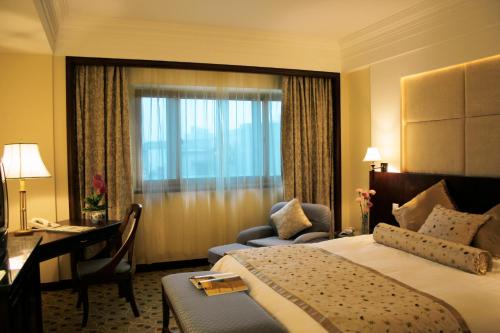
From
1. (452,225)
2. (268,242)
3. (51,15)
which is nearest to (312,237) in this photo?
(268,242)

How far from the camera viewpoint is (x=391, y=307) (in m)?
1.97

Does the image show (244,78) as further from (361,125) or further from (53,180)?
(53,180)

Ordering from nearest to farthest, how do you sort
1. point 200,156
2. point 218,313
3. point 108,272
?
point 218,313
point 108,272
point 200,156

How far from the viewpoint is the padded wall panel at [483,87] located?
3232 mm

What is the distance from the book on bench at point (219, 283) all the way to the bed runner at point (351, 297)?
154 mm

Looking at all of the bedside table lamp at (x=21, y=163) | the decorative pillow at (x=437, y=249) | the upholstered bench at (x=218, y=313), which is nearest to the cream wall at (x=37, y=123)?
the bedside table lamp at (x=21, y=163)

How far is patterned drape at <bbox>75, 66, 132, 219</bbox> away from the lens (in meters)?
4.28

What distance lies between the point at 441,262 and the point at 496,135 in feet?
4.12

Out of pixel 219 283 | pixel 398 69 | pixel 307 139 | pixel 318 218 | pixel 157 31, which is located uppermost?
pixel 157 31

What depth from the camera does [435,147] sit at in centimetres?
382

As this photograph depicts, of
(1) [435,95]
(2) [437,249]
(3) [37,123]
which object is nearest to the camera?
(2) [437,249]

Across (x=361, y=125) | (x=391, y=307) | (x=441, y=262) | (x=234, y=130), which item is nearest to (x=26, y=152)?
(x=234, y=130)

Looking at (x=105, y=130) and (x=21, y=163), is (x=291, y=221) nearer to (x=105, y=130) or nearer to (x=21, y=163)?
(x=105, y=130)

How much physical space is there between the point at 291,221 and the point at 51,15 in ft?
10.1
